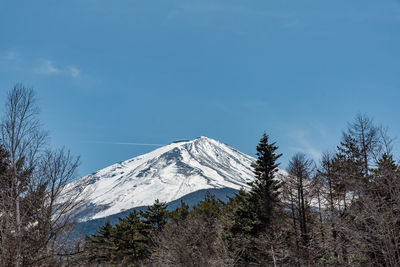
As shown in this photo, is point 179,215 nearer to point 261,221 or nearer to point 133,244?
point 133,244

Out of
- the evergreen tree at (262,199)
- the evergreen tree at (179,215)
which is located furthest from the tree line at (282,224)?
the evergreen tree at (179,215)

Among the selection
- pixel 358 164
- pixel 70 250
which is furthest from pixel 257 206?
pixel 70 250

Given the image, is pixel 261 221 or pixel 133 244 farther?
pixel 133 244

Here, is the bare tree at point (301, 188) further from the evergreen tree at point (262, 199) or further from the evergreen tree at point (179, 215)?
the evergreen tree at point (179, 215)

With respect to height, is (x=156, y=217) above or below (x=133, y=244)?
above

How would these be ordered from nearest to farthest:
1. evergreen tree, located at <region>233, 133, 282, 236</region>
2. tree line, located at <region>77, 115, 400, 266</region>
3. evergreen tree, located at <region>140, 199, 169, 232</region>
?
tree line, located at <region>77, 115, 400, 266</region>
evergreen tree, located at <region>233, 133, 282, 236</region>
evergreen tree, located at <region>140, 199, 169, 232</region>

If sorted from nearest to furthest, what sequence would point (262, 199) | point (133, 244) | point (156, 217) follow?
point (262, 199) → point (133, 244) → point (156, 217)

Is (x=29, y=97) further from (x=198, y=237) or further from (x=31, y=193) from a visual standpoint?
(x=198, y=237)

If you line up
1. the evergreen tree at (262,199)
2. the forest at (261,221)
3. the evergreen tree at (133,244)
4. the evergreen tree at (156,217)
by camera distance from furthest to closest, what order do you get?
the evergreen tree at (156,217) < the evergreen tree at (133,244) < the evergreen tree at (262,199) < the forest at (261,221)

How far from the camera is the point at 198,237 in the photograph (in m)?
26.1

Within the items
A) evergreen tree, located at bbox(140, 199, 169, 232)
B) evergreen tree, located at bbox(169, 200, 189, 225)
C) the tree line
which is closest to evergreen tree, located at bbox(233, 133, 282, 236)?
the tree line

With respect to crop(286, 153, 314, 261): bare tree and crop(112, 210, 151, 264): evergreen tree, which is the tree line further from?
crop(112, 210, 151, 264): evergreen tree

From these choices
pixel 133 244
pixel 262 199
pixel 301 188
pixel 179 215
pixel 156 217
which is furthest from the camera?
pixel 156 217

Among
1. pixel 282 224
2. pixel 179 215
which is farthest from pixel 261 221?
pixel 179 215
